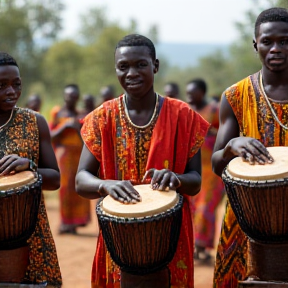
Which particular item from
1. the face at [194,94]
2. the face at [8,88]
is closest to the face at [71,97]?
the face at [194,94]

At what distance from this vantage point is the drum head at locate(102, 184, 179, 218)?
326 centimetres

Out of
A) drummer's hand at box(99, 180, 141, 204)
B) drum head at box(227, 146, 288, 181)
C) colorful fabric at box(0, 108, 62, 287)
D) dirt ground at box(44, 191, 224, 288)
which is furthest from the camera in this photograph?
dirt ground at box(44, 191, 224, 288)

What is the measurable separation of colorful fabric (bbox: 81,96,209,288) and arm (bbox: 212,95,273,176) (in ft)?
0.40

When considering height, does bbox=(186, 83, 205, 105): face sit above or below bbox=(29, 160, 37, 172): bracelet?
below

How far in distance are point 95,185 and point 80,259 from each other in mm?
4579

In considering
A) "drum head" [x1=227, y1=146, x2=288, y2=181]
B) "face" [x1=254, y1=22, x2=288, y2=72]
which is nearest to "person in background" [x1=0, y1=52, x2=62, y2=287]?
"drum head" [x1=227, y1=146, x2=288, y2=181]

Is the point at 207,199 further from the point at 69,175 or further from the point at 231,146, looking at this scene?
the point at 231,146

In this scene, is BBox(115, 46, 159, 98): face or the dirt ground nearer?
BBox(115, 46, 159, 98): face

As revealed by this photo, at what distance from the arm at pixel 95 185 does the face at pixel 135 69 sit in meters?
0.47

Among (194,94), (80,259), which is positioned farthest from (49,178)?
(194,94)

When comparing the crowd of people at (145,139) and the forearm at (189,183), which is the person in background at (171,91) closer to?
the crowd of people at (145,139)

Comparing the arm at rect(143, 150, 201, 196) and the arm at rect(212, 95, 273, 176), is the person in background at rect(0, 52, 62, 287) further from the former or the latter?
the arm at rect(212, 95, 273, 176)

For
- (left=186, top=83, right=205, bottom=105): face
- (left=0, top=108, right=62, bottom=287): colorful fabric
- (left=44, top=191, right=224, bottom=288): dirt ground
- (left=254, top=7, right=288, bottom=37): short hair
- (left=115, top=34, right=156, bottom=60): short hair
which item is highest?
(left=254, top=7, right=288, bottom=37): short hair

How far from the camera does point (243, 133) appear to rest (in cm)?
379
